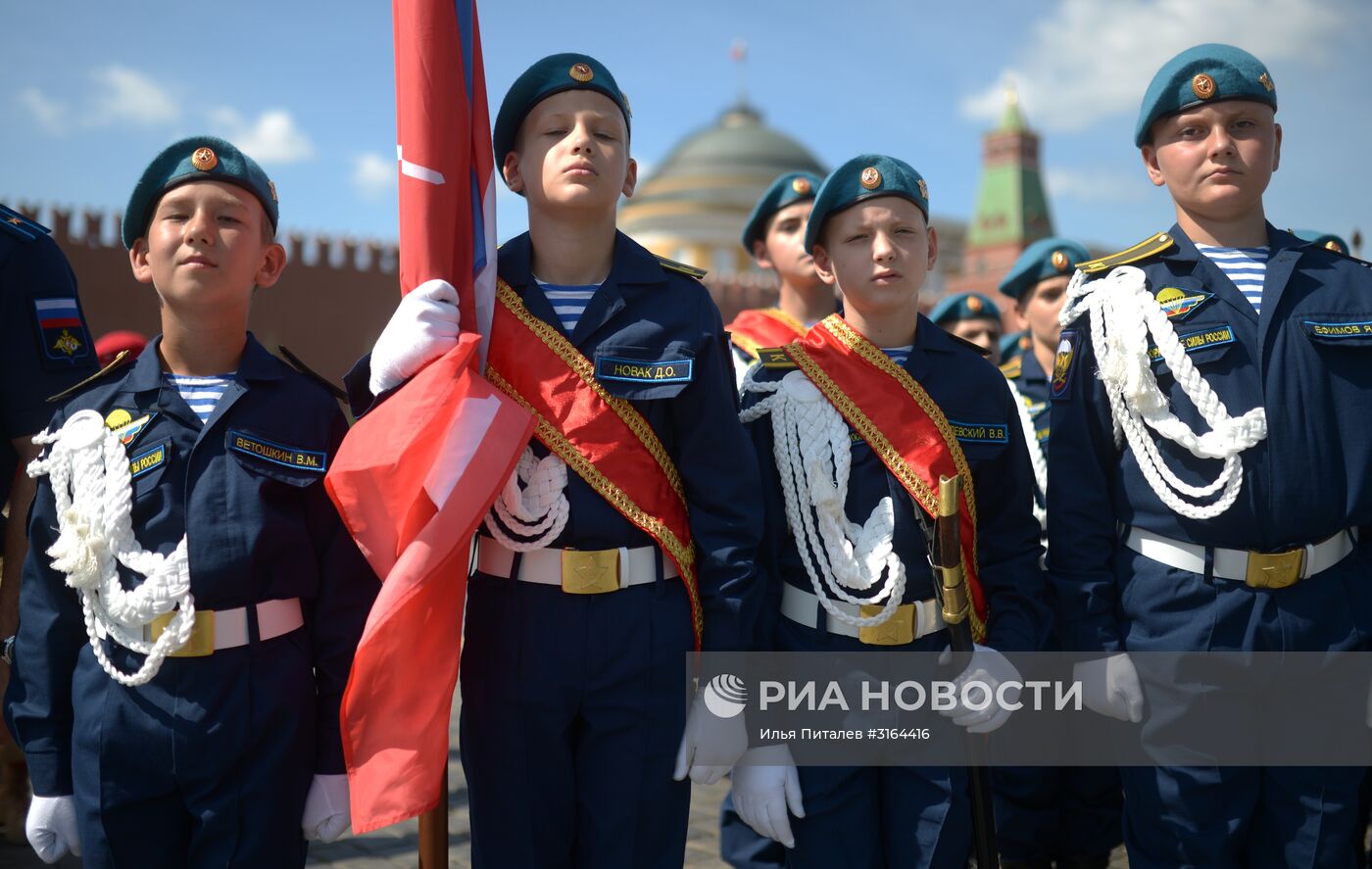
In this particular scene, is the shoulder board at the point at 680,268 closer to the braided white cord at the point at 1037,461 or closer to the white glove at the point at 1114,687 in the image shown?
the white glove at the point at 1114,687

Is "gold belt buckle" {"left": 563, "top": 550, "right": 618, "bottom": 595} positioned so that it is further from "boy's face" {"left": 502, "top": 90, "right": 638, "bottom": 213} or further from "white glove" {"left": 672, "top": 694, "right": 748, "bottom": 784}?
"boy's face" {"left": 502, "top": 90, "right": 638, "bottom": 213}

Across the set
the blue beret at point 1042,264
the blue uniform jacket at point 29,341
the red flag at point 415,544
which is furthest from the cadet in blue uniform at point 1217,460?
the blue uniform jacket at point 29,341

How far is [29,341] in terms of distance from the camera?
328 centimetres

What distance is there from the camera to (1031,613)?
9.58ft

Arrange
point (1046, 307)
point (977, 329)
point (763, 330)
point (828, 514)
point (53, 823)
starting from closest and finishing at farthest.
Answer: point (53, 823)
point (828, 514)
point (763, 330)
point (1046, 307)
point (977, 329)

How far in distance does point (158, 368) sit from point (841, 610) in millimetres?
1609

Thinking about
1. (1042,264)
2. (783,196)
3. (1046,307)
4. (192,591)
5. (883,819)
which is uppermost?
(783,196)

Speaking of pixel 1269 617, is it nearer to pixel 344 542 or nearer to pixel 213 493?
pixel 344 542

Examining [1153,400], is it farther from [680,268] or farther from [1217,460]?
[680,268]

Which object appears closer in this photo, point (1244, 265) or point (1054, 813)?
point (1244, 265)

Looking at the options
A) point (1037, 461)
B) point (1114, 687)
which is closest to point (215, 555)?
point (1114, 687)

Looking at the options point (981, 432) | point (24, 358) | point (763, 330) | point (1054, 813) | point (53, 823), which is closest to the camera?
point (53, 823)

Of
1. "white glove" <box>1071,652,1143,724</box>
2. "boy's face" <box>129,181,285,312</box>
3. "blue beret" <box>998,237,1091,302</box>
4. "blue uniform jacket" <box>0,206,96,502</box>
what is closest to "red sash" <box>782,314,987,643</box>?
"white glove" <box>1071,652,1143,724</box>

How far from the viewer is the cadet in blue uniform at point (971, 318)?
239 inches
